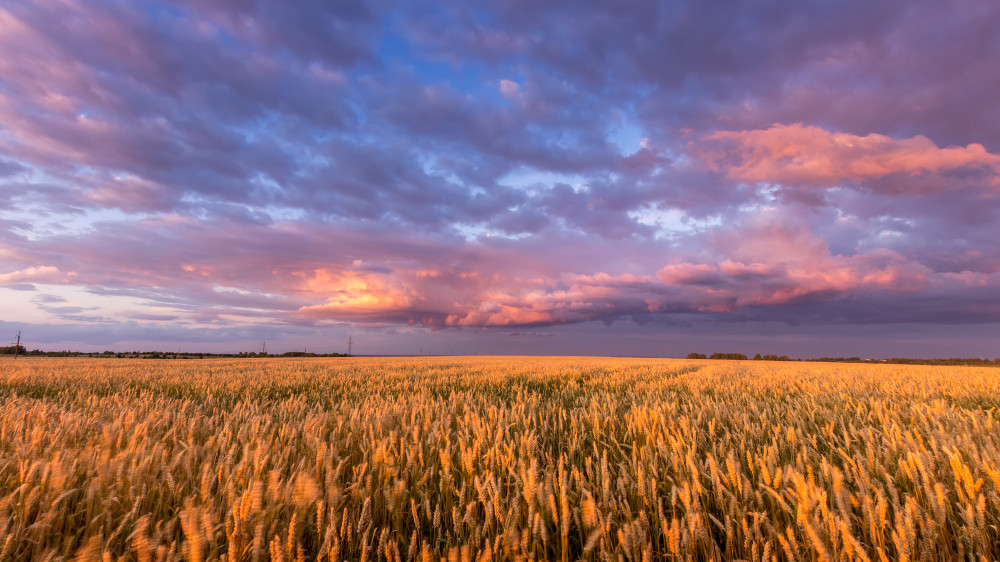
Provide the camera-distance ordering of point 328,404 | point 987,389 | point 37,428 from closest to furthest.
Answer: point 37,428
point 328,404
point 987,389

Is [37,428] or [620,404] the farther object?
[620,404]

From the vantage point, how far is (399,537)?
1889 millimetres

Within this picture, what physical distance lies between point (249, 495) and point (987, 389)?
37.1 ft

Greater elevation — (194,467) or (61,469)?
(61,469)

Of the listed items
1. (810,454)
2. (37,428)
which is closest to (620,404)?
(810,454)

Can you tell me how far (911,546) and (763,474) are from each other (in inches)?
19.3

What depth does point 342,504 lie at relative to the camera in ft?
6.97

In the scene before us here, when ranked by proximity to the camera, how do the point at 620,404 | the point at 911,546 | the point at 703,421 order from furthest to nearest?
the point at 620,404, the point at 703,421, the point at 911,546

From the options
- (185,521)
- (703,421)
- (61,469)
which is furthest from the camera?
(703,421)

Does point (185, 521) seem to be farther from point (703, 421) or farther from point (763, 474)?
point (703, 421)

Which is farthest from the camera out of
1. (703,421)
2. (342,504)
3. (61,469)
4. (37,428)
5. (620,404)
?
(620,404)

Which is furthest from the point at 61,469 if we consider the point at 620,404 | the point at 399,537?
the point at 620,404

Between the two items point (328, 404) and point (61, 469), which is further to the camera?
point (328, 404)

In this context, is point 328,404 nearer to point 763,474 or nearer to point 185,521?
point 185,521
